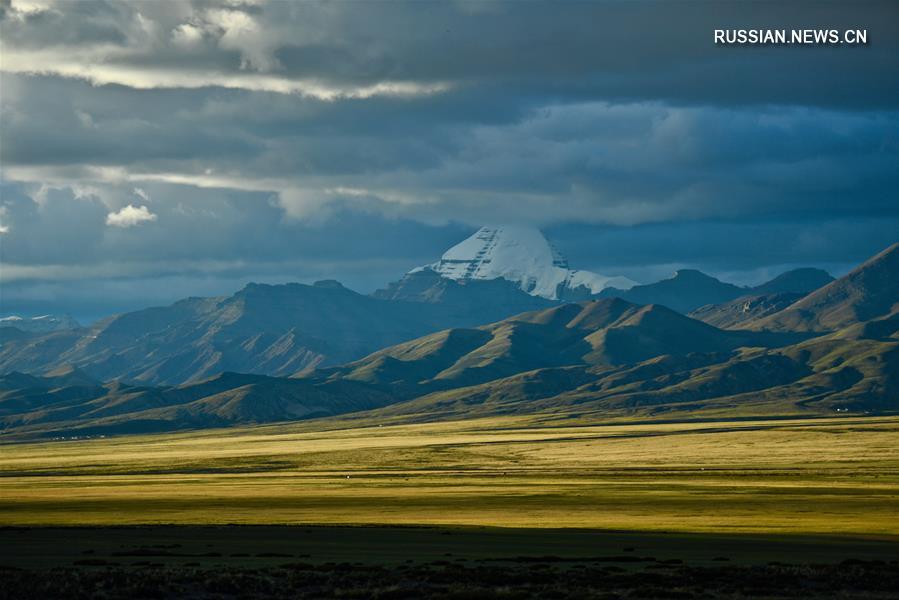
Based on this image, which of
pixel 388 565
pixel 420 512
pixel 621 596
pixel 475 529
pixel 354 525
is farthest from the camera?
pixel 420 512

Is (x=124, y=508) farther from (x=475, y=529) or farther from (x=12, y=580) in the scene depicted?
(x=12, y=580)

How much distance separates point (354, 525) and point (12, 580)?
154 feet

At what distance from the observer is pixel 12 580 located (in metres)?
62.8

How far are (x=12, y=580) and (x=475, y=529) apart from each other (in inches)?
1784

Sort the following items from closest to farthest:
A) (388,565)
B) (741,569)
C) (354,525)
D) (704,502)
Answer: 1. (741,569)
2. (388,565)
3. (354,525)
4. (704,502)

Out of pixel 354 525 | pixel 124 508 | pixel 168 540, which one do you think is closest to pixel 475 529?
pixel 354 525

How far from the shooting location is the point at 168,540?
92062 mm

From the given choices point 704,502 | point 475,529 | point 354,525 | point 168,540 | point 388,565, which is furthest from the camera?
point 704,502

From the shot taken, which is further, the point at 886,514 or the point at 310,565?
the point at 886,514

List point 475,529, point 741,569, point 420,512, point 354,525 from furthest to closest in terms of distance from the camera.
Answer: point 420,512 < point 354,525 < point 475,529 < point 741,569

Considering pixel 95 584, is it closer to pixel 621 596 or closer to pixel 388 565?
pixel 388 565

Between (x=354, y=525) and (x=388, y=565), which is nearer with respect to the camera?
(x=388, y=565)

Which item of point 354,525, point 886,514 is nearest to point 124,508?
point 354,525

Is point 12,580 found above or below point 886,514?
above
